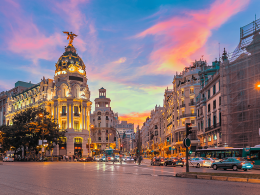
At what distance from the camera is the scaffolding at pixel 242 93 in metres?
38.2

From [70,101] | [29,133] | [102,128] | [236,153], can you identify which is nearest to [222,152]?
[236,153]

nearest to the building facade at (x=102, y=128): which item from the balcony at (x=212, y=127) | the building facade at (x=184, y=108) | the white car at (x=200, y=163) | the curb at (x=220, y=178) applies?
the building facade at (x=184, y=108)

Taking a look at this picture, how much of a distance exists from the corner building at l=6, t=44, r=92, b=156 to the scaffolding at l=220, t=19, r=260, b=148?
51.7m

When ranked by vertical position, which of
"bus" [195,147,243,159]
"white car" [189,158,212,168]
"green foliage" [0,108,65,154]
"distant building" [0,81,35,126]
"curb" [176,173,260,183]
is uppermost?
"distant building" [0,81,35,126]

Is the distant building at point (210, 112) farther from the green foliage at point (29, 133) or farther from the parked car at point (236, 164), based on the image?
the green foliage at point (29, 133)

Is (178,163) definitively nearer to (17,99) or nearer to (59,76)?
(59,76)

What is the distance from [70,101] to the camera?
3428 inches

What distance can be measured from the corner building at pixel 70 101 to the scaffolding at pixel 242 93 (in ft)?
170

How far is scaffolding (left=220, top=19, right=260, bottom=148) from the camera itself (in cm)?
3822

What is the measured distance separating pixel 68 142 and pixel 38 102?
19.1m

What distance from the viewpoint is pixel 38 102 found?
9369 cm

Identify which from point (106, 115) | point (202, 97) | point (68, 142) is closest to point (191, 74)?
point (202, 97)

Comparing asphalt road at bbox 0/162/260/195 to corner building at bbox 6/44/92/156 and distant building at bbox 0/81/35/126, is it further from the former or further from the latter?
distant building at bbox 0/81/35/126

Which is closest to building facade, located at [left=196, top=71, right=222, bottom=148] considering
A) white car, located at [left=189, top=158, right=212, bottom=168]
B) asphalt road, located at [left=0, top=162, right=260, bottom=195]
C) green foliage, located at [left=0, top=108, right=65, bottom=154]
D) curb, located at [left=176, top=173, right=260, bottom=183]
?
white car, located at [left=189, top=158, right=212, bottom=168]
